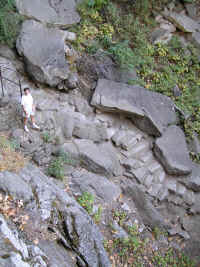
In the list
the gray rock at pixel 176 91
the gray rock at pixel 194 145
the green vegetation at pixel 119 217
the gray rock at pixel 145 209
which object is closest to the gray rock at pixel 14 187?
the green vegetation at pixel 119 217

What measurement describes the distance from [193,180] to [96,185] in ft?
12.5

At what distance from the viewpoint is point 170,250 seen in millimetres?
7355

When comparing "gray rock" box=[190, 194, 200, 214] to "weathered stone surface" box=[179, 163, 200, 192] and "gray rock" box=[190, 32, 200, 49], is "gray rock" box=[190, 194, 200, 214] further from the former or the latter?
"gray rock" box=[190, 32, 200, 49]

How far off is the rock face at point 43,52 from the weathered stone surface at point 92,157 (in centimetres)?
222

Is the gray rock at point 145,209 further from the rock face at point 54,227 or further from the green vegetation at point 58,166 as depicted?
the rock face at point 54,227

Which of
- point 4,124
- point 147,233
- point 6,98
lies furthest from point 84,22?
point 147,233

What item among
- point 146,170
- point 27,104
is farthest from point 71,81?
point 146,170

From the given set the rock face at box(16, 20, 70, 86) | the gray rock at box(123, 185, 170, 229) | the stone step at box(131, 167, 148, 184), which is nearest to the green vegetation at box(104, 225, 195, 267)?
the gray rock at box(123, 185, 170, 229)

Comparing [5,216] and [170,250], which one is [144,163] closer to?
[170,250]

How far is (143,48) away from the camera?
10680 mm

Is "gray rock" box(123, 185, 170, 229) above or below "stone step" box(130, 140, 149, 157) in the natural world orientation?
below

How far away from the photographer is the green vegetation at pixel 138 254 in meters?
6.08

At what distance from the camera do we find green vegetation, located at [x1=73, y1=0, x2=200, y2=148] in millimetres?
9680

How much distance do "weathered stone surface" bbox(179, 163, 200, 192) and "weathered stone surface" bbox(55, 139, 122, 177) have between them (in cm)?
251
